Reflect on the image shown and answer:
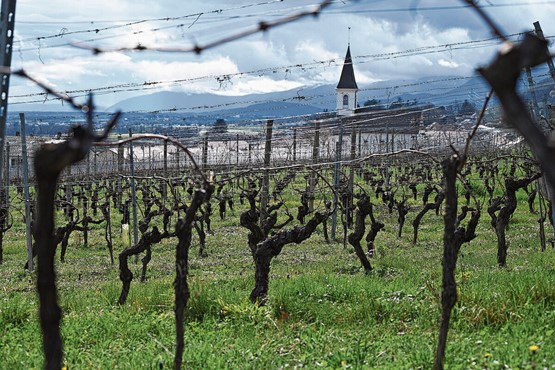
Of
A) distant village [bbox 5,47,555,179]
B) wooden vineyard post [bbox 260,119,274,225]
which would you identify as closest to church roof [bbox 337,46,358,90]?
distant village [bbox 5,47,555,179]

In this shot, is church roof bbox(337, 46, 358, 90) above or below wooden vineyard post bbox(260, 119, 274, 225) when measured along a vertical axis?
above

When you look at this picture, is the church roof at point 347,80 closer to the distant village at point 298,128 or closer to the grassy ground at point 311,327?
the distant village at point 298,128

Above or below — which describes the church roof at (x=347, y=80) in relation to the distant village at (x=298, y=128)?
above

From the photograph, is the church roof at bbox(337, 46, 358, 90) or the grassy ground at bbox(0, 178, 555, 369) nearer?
the grassy ground at bbox(0, 178, 555, 369)

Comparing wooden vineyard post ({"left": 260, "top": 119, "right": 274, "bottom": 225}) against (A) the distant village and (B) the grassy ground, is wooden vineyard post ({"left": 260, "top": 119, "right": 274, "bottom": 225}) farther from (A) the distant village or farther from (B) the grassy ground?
(B) the grassy ground

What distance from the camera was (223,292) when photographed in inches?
290

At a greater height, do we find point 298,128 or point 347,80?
point 347,80

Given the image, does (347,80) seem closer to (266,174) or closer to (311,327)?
(266,174)

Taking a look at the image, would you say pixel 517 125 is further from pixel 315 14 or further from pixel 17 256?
pixel 17 256

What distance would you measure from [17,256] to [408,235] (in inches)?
366

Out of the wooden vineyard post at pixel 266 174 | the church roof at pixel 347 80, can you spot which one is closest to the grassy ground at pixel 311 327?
the wooden vineyard post at pixel 266 174

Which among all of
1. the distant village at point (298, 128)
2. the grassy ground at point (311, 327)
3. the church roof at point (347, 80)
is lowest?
the grassy ground at point (311, 327)

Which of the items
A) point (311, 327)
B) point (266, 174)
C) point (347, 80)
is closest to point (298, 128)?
point (266, 174)

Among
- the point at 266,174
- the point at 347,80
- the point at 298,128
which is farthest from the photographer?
the point at 347,80
